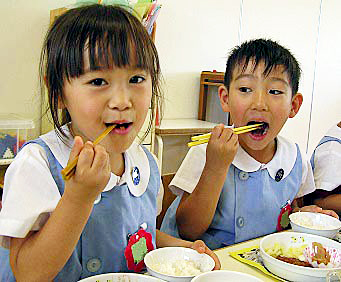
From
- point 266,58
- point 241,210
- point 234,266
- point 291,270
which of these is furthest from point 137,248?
point 266,58

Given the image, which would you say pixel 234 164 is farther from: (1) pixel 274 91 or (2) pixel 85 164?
(2) pixel 85 164

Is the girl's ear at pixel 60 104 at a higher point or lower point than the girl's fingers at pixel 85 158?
higher

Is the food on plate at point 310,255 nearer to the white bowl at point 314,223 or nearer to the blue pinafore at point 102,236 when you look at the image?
the white bowl at point 314,223

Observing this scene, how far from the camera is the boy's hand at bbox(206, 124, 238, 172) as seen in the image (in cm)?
125

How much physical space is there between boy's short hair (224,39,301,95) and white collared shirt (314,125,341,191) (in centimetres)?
30

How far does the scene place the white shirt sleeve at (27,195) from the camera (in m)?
0.86

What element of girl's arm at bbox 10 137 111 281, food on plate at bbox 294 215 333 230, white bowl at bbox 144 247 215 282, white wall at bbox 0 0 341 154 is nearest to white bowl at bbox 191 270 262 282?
white bowl at bbox 144 247 215 282

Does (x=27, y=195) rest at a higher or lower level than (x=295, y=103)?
lower

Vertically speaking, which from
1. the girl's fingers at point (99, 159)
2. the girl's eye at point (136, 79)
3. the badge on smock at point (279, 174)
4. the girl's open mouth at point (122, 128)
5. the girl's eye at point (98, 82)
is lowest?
the badge on smock at point (279, 174)

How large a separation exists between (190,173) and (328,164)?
55 centimetres

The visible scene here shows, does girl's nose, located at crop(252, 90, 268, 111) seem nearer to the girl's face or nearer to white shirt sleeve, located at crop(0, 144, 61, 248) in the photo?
the girl's face

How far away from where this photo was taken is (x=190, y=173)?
1.42m

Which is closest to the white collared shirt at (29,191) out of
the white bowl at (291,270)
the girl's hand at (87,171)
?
the girl's hand at (87,171)

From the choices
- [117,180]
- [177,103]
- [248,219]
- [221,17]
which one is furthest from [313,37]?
[117,180]
